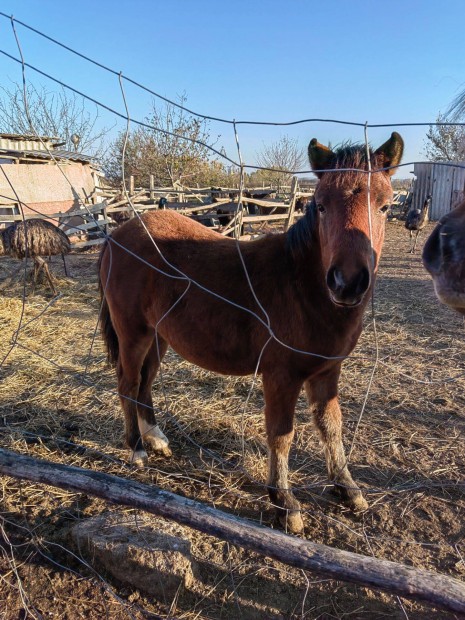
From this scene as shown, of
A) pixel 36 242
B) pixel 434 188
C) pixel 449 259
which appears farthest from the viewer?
pixel 434 188

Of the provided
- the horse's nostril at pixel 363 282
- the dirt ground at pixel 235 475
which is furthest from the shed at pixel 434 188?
the horse's nostril at pixel 363 282

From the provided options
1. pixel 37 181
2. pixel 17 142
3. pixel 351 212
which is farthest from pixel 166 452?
pixel 17 142

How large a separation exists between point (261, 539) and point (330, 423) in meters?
1.16

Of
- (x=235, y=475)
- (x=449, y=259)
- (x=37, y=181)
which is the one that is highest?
(x=37, y=181)

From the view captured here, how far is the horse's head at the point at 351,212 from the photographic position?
1696mm

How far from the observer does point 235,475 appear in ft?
9.23

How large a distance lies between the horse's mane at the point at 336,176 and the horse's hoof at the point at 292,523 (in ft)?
4.96

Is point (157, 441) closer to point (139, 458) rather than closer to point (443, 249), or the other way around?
point (139, 458)

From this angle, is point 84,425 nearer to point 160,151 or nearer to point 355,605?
point 355,605

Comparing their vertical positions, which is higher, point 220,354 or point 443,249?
point 443,249

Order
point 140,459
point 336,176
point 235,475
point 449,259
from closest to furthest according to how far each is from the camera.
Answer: point 449,259 → point 336,176 → point 235,475 → point 140,459

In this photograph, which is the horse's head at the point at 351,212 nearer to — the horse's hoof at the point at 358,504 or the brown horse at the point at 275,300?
the brown horse at the point at 275,300

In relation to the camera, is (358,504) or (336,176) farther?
(358,504)

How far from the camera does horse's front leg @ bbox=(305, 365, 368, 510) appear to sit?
261 centimetres
